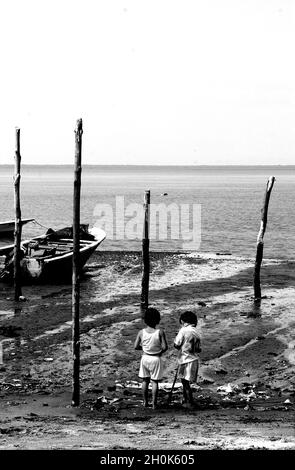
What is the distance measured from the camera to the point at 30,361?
14.0 m

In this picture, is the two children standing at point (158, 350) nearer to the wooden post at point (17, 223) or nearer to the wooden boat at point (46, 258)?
the wooden post at point (17, 223)

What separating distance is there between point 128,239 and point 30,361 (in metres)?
28.0

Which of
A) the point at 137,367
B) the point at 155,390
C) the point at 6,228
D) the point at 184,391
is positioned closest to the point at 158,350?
the point at 155,390

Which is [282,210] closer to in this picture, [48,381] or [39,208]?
[39,208]

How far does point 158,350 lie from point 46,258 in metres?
14.3

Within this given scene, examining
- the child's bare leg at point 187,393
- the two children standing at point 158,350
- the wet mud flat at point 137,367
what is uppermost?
the two children standing at point 158,350

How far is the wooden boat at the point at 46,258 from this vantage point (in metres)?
23.5

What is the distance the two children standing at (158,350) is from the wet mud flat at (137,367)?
0.45 meters

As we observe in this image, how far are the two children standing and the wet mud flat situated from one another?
1.49 ft

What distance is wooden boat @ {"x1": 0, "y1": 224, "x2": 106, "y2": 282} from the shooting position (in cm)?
2347

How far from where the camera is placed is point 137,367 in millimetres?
13672

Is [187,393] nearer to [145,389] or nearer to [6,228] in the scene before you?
[145,389]

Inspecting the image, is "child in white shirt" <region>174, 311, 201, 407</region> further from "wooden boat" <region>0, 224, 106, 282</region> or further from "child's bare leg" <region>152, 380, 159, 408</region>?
"wooden boat" <region>0, 224, 106, 282</region>

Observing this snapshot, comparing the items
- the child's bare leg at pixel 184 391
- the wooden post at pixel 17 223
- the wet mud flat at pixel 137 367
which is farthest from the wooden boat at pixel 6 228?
the child's bare leg at pixel 184 391
